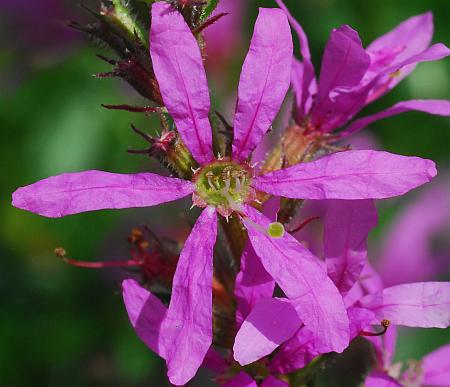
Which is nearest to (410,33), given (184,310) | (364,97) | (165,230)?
(364,97)

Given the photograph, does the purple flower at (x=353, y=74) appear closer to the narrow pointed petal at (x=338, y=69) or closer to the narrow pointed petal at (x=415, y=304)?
the narrow pointed petal at (x=338, y=69)

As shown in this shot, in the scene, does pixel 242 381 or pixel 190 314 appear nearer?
pixel 190 314

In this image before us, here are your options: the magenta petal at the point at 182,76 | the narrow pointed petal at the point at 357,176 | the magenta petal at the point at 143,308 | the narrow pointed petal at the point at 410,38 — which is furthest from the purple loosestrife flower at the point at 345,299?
the narrow pointed petal at the point at 410,38

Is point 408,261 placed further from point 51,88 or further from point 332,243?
point 332,243

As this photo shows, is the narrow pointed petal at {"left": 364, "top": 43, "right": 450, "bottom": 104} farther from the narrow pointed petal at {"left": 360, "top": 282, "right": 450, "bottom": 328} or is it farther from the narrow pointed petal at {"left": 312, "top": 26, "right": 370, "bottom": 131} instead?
the narrow pointed petal at {"left": 360, "top": 282, "right": 450, "bottom": 328}

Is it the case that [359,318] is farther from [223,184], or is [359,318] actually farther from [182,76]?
[182,76]

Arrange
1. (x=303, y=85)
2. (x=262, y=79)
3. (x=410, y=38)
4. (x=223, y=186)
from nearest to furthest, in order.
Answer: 1. (x=262, y=79)
2. (x=223, y=186)
3. (x=303, y=85)
4. (x=410, y=38)

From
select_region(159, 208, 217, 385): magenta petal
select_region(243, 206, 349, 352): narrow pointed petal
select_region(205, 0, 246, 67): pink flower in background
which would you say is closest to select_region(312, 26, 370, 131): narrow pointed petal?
select_region(243, 206, 349, 352): narrow pointed petal

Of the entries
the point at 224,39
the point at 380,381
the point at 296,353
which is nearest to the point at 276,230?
the point at 296,353
